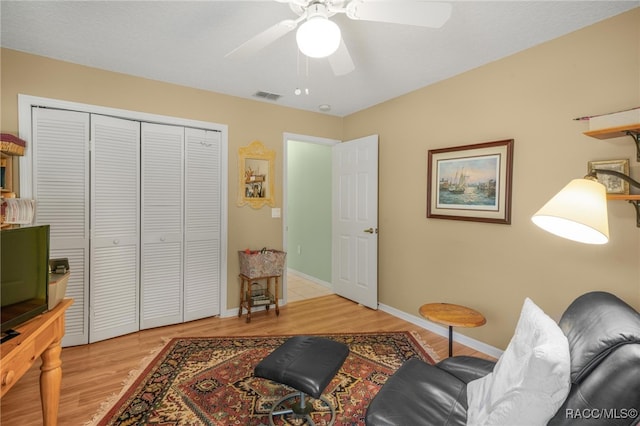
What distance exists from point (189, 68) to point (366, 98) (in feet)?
6.32

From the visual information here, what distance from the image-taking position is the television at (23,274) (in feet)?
4.47

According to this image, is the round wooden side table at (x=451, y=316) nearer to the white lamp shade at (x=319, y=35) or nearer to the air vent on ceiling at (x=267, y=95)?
the white lamp shade at (x=319, y=35)

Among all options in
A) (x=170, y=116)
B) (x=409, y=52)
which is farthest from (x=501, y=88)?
(x=170, y=116)

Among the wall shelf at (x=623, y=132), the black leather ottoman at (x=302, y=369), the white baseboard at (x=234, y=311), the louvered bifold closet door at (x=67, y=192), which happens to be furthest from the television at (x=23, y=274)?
the wall shelf at (x=623, y=132)

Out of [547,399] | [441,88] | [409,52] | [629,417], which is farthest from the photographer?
[441,88]

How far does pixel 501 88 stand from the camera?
2.65m

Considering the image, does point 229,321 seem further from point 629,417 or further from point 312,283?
point 629,417

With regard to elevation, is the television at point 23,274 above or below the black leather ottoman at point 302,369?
above

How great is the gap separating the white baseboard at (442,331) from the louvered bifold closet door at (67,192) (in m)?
3.12

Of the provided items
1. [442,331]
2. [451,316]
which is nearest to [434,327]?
[442,331]

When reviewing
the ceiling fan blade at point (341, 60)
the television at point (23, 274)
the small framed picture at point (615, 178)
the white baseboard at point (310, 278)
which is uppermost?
the ceiling fan blade at point (341, 60)

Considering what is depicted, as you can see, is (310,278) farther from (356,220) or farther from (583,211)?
(583,211)

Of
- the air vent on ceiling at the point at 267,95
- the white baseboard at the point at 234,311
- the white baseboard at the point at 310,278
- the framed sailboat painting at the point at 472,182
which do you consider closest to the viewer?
the framed sailboat painting at the point at 472,182

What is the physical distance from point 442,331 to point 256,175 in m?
2.68
